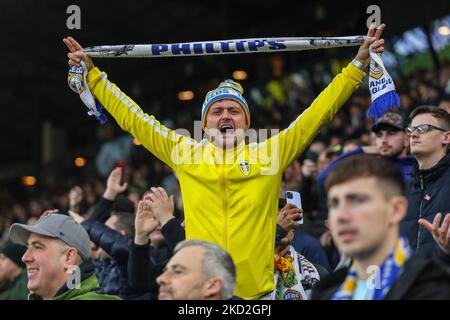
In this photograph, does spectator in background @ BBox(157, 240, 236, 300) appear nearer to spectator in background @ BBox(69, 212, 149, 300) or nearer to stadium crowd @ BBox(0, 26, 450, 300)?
stadium crowd @ BBox(0, 26, 450, 300)

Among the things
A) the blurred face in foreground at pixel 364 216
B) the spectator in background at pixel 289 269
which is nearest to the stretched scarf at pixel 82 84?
the spectator in background at pixel 289 269

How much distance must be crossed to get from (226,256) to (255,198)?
1131 millimetres

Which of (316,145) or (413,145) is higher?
(316,145)

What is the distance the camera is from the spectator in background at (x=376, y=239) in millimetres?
3035

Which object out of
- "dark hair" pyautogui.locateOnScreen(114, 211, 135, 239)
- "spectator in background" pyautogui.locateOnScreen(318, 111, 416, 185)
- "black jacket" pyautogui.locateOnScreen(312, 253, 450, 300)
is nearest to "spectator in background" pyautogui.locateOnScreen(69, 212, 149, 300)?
"dark hair" pyautogui.locateOnScreen(114, 211, 135, 239)

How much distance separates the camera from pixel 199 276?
12.2 feet

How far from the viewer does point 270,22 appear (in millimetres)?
18188

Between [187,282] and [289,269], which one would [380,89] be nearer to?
[289,269]

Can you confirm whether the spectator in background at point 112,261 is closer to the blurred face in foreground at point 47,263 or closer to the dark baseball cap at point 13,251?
the blurred face in foreground at point 47,263

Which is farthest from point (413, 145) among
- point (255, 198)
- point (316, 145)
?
point (316, 145)

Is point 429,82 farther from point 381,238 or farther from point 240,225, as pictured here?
point 381,238

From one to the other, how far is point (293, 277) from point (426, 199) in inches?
40.0

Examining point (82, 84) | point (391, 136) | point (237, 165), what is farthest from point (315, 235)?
point (82, 84)

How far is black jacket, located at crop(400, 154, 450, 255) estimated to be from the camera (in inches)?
213
